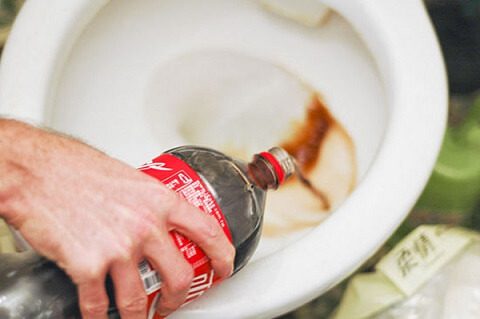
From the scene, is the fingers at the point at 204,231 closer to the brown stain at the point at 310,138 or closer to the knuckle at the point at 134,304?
the knuckle at the point at 134,304

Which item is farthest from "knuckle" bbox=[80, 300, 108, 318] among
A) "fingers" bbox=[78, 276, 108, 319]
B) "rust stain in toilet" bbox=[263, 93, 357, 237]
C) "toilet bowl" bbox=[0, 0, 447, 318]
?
"rust stain in toilet" bbox=[263, 93, 357, 237]

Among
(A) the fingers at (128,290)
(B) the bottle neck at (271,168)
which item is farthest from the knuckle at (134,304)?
(B) the bottle neck at (271,168)

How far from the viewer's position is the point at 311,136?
83cm

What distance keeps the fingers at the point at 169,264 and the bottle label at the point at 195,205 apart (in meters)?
0.01

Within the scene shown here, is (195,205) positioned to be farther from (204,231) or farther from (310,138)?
(310,138)

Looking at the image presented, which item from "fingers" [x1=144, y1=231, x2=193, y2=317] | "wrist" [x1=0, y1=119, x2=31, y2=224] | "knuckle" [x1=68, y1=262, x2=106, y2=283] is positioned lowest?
"fingers" [x1=144, y1=231, x2=193, y2=317]

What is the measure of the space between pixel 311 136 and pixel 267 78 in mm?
94

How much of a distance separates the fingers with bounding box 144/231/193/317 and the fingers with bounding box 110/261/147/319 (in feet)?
0.05

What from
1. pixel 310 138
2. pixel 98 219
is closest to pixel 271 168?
pixel 98 219

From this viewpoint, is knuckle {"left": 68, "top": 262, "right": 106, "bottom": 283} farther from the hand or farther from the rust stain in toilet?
the rust stain in toilet

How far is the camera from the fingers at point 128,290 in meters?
0.47

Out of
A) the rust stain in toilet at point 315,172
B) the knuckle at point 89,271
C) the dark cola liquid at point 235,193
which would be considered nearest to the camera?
the knuckle at point 89,271

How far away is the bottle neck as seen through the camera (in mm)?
574

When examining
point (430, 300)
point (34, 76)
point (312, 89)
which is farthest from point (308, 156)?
point (34, 76)
